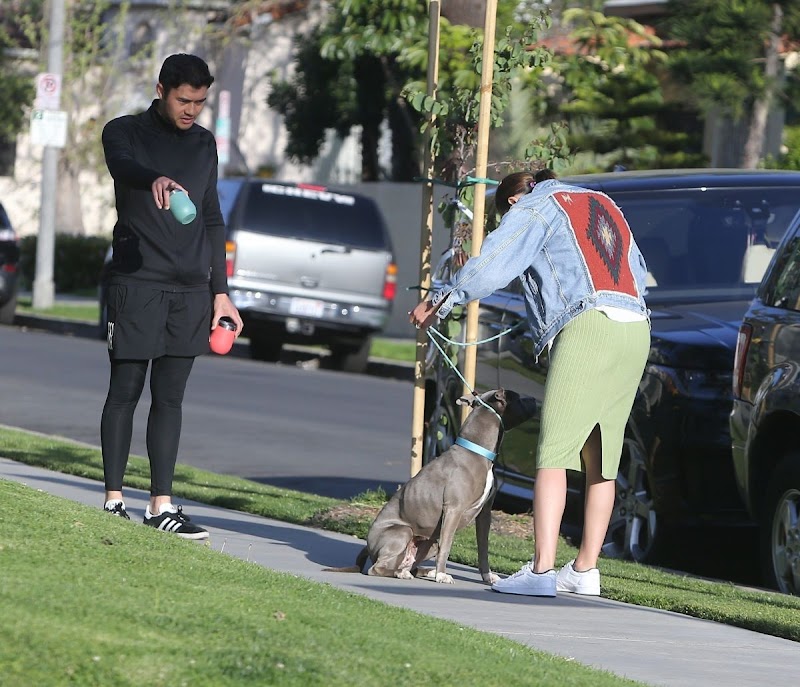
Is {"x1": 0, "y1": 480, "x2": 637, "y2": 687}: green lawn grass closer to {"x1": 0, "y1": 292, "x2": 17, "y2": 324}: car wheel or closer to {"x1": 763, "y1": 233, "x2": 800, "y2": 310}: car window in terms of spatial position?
{"x1": 763, "y1": 233, "x2": 800, "y2": 310}: car window

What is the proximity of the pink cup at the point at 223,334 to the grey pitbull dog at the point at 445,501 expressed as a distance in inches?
40.8

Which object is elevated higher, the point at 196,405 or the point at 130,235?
the point at 130,235

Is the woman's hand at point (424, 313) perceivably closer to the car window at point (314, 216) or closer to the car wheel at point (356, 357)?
the car window at point (314, 216)

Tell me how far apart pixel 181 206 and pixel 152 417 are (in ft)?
3.42

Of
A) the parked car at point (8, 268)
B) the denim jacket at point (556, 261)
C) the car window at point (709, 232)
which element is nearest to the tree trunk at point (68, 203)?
the parked car at point (8, 268)

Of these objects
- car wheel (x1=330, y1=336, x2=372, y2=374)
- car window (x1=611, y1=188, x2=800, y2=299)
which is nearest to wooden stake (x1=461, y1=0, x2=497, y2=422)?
car window (x1=611, y1=188, x2=800, y2=299)

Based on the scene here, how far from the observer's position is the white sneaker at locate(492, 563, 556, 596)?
259 inches

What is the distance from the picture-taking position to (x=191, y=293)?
23.8 feet

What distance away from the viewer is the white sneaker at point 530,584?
658 centimetres

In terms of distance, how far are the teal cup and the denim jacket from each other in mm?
1002

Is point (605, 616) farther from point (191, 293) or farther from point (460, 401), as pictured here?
point (191, 293)

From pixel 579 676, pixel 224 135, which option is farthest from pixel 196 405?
pixel 224 135

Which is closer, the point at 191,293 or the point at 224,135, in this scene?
the point at 191,293

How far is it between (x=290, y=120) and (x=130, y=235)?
2664cm
